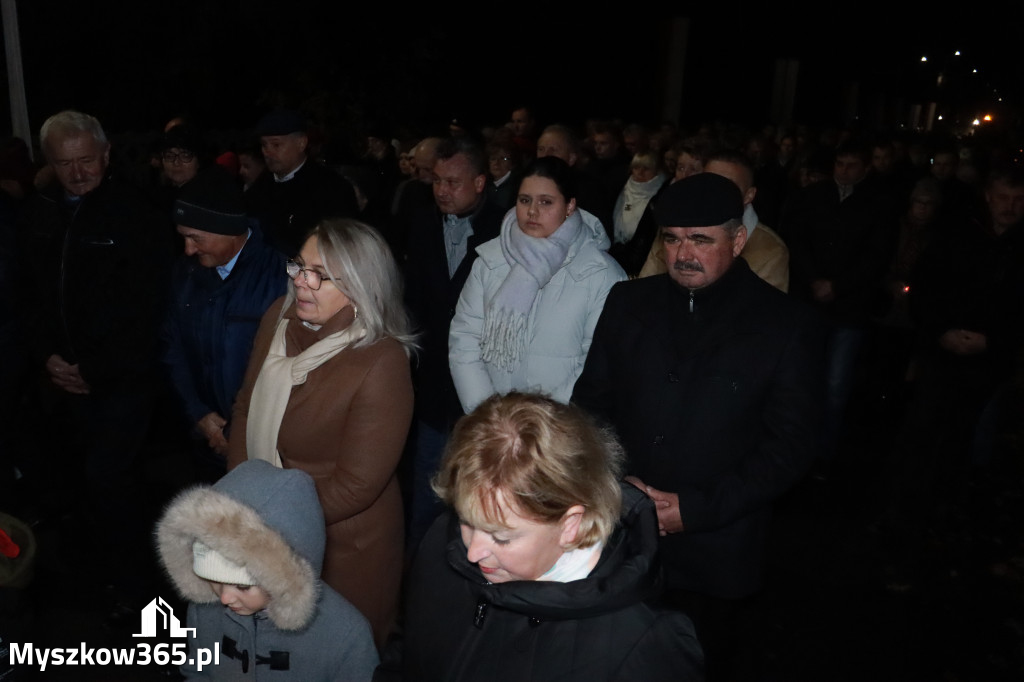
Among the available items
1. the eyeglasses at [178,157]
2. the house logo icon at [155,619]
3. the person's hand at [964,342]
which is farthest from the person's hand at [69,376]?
the person's hand at [964,342]

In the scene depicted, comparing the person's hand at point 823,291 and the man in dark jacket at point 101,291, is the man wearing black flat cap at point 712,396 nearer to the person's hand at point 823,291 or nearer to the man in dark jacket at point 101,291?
the man in dark jacket at point 101,291

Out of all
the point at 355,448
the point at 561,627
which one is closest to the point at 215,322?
the point at 355,448

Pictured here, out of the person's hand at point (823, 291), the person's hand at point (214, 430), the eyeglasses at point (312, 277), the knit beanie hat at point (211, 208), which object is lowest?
the person's hand at point (214, 430)

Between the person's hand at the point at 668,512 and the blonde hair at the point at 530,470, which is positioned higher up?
the blonde hair at the point at 530,470

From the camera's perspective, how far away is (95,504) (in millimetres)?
4230

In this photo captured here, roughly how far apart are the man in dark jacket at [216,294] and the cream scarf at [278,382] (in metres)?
0.61

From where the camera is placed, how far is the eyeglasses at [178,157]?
611 centimetres

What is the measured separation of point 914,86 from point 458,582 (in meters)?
54.4

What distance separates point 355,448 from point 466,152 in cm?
206

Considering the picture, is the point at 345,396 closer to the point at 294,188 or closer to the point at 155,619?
the point at 155,619

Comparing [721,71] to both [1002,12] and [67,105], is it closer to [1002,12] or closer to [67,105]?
[1002,12]

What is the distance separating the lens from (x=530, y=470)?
1.94 m

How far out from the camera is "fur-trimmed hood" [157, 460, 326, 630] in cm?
239

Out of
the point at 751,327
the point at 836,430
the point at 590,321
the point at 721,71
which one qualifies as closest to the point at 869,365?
the point at 836,430
